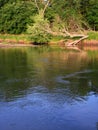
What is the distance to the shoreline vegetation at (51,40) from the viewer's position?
5290 cm

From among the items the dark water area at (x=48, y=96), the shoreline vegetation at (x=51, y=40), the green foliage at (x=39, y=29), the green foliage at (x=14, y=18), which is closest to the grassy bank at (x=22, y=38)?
the shoreline vegetation at (x=51, y=40)

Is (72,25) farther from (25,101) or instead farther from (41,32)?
(25,101)

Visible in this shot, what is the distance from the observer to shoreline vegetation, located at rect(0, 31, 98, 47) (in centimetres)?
5290

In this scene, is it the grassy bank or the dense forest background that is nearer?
the grassy bank

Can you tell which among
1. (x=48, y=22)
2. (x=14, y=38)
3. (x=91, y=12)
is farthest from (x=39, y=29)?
(x=91, y=12)

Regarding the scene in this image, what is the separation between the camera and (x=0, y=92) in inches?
716

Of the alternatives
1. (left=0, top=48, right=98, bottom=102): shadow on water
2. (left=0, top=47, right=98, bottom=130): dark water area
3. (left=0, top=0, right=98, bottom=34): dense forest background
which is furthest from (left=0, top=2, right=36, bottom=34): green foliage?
(left=0, top=47, right=98, bottom=130): dark water area

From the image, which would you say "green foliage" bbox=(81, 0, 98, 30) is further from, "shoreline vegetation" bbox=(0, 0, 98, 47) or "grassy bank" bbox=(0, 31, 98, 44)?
"grassy bank" bbox=(0, 31, 98, 44)

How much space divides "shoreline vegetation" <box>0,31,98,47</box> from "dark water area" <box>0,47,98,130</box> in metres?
23.8

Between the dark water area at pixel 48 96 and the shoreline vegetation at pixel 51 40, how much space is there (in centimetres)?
2384

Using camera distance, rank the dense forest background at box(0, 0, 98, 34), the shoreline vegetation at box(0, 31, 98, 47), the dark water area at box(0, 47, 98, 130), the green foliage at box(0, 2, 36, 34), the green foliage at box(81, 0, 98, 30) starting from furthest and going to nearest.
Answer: the green foliage at box(0, 2, 36, 34), the green foliage at box(81, 0, 98, 30), the dense forest background at box(0, 0, 98, 34), the shoreline vegetation at box(0, 31, 98, 47), the dark water area at box(0, 47, 98, 130)

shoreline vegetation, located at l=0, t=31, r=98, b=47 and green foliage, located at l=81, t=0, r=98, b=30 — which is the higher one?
green foliage, located at l=81, t=0, r=98, b=30

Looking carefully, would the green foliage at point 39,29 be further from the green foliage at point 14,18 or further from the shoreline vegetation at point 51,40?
the green foliage at point 14,18

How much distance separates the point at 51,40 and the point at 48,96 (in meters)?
39.1
